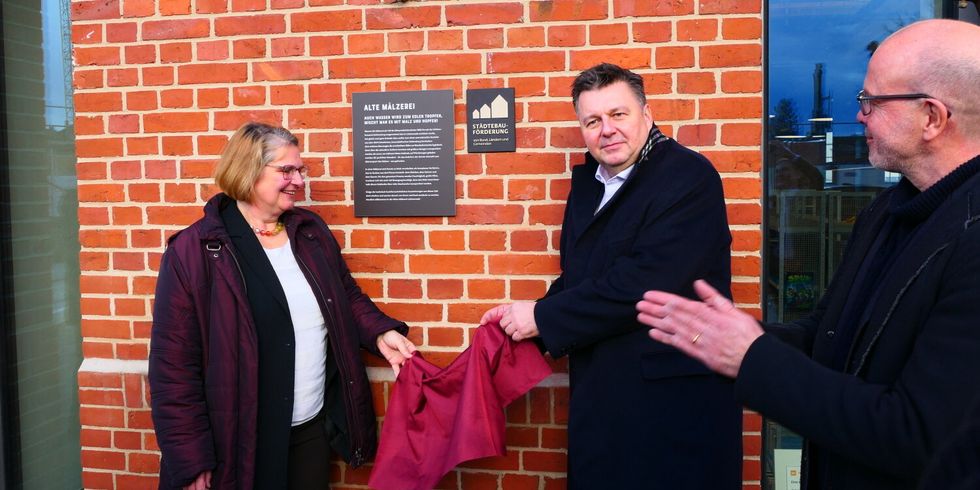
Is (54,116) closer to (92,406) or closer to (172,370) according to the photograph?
(92,406)

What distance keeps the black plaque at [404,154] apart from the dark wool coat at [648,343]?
0.86 metres

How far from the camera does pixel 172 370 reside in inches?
104

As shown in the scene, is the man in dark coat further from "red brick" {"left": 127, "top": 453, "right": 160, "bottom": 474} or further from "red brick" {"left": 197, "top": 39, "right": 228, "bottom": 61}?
"red brick" {"left": 127, "top": 453, "right": 160, "bottom": 474}

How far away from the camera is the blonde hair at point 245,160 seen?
280cm

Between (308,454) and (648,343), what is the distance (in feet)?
4.89

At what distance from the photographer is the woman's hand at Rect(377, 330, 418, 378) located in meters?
3.00

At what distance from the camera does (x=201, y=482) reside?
2.66 metres

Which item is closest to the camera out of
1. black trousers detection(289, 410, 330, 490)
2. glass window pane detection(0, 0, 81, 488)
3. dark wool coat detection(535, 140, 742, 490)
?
dark wool coat detection(535, 140, 742, 490)

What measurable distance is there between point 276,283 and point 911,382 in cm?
219

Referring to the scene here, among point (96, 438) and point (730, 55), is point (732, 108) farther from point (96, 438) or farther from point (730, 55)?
point (96, 438)

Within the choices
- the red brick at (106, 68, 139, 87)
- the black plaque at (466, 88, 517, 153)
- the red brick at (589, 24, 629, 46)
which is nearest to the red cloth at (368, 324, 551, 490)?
the black plaque at (466, 88, 517, 153)

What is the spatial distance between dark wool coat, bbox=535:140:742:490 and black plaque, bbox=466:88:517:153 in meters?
0.71

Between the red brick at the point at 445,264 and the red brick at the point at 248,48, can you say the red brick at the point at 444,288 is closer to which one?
the red brick at the point at 445,264

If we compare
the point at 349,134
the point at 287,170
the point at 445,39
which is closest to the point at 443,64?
the point at 445,39
